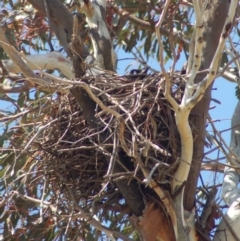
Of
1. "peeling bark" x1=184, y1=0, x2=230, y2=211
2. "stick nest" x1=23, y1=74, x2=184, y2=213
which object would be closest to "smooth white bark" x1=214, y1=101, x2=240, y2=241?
"peeling bark" x1=184, y1=0, x2=230, y2=211

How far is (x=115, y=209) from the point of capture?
3926mm

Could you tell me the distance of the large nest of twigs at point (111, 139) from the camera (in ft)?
11.3

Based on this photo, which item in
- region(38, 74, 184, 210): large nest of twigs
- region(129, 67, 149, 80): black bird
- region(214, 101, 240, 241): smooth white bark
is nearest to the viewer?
region(38, 74, 184, 210): large nest of twigs

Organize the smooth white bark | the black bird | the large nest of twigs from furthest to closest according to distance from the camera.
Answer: the black bird, the smooth white bark, the large nest of twigs

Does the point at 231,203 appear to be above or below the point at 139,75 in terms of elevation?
below

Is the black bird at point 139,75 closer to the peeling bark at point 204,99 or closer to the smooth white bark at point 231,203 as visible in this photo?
the peeling bark at point 204,99

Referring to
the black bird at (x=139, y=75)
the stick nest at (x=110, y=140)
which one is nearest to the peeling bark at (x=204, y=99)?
the stick nest at (x=110, y=140)

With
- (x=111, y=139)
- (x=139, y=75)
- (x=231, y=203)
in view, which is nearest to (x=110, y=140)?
(x=111, y=139)

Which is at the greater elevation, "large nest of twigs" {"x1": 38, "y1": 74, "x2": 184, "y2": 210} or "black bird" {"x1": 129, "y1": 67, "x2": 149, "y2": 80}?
"black bird" {"x1": 129, "y1": 67, "x2": 149, "y2": 80}

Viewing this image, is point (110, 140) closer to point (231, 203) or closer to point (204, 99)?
point (204, 99)

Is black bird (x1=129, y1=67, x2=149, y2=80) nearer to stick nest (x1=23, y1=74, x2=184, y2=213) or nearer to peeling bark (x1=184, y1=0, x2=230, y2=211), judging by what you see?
stick nest (x1=23, y1=74, x2=184, y2=213)

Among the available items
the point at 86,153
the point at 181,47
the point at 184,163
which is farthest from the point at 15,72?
the point at 181,47

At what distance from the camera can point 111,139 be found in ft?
12.0

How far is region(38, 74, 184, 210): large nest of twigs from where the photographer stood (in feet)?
11.3
